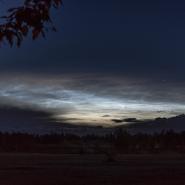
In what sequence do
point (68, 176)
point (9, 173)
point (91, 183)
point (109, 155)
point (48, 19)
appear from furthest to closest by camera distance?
point (109, 155), point (9, 173), point (68, 176), point (91, 183), point (48, 19)

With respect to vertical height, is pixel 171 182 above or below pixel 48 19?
below

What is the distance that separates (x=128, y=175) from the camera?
35.2 metres

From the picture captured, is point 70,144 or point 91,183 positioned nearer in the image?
point 91,183

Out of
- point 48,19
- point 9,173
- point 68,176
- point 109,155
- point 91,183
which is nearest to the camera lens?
point 48,19

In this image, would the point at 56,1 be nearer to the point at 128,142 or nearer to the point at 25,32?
the point at 25,32

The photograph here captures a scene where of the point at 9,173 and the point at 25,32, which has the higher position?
the point at 25,32

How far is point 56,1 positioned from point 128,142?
94799mm

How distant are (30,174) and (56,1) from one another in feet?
89.0

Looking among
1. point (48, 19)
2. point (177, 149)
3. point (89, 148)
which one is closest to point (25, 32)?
point (48, 19)

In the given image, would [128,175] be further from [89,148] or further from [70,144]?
[70,144]

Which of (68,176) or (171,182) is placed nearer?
(171,182)

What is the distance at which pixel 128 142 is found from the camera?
102750mm

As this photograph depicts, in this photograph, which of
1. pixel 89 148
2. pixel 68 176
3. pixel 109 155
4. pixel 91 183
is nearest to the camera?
pixel 91 183

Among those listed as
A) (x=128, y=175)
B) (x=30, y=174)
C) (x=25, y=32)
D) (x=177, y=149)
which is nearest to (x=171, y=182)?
(x=128, y=175)
